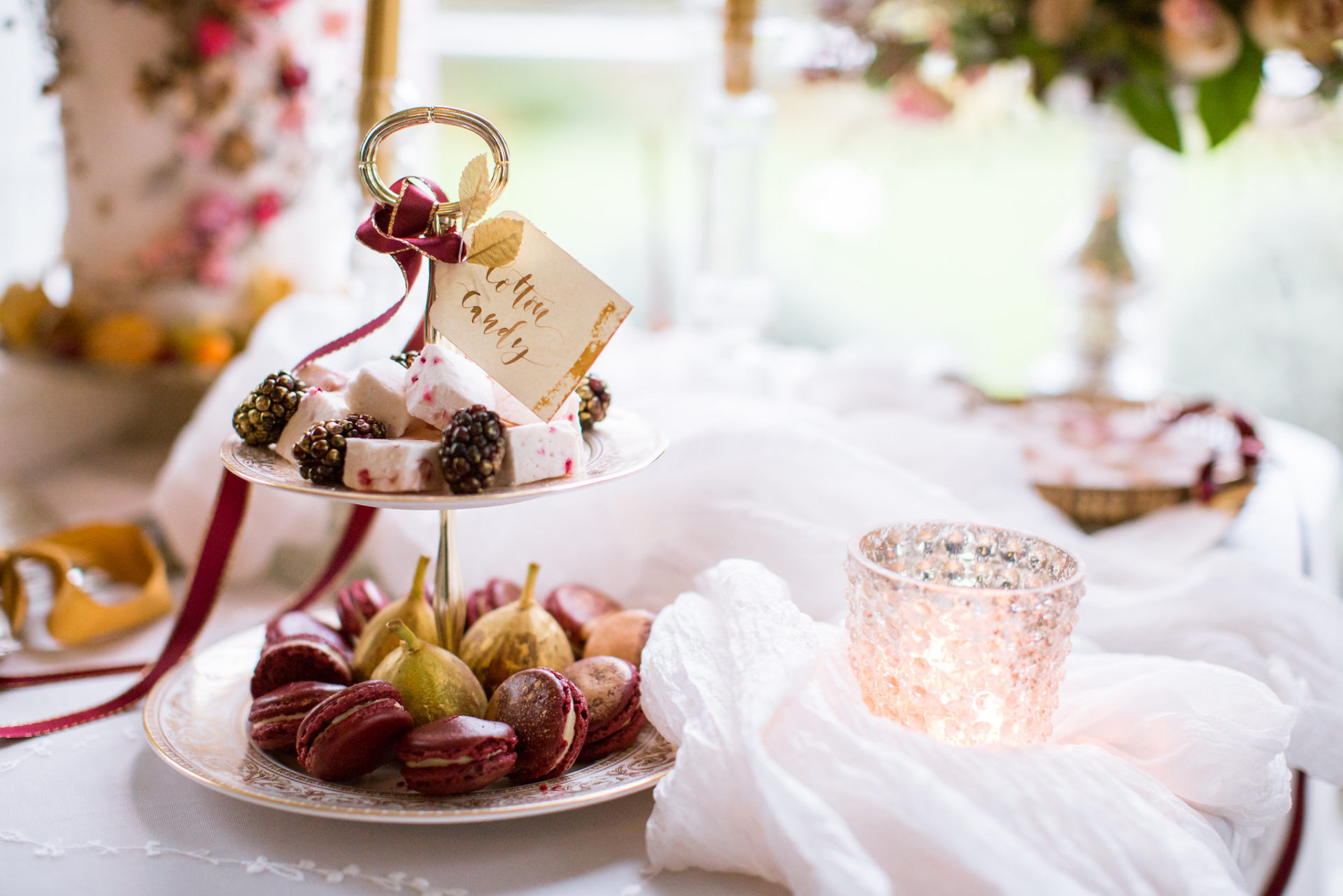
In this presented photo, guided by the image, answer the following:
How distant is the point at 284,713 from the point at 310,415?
18 centimetres

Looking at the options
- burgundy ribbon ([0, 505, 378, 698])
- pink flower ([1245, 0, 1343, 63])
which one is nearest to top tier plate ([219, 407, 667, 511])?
burgundy ribbon ([0, 505, 378, 698])

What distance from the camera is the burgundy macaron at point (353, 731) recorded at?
0.59 meters

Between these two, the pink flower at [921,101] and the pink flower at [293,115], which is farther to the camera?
the pink flower at [921,101]

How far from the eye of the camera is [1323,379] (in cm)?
228

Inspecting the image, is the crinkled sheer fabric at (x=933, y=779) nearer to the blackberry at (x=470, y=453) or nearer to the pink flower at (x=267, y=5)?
the blackberry at (x=470, y=453)

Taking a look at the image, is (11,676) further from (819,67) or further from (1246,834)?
(819,67)

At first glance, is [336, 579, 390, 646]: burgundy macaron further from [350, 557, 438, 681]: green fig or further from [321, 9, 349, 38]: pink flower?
[321, 9, 349, 38]: pink flower

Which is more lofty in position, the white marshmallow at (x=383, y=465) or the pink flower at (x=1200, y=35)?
the pink flower at (x=1200, y=35)

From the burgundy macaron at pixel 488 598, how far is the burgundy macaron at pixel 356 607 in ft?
0.21

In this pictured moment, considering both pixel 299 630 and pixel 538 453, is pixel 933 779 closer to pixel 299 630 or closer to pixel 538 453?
pixel 538 453

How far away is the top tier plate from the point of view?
562mm

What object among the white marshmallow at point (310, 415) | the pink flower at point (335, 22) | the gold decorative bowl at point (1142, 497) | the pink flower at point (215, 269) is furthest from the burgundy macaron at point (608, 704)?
the pink flower at point (335, 22)

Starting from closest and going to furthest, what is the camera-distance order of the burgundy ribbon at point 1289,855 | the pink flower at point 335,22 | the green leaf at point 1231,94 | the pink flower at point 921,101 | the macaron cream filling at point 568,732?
the macaron cream filling at point 568,732 < the burgundy ribbon at point 1289,855 < the pink flower at point 335,22 < the green leaf at point 1231,94 < the pink flower at point 921,101

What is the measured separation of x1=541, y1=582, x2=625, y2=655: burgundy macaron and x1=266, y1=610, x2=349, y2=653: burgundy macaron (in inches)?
6.0
